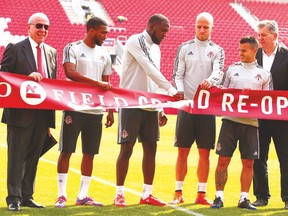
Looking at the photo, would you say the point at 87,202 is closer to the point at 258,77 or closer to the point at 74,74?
the point at 74,74

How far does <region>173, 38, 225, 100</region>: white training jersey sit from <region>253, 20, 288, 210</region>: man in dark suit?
1.70 feet

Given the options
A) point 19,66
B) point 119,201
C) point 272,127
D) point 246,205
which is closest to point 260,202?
point 246,205

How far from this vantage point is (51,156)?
12773mm

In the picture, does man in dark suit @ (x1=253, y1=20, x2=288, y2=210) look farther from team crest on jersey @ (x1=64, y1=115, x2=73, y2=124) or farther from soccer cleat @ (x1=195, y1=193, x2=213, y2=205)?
team crest on jersey @ (x1=64, y1=115, x2=73, y2=124)

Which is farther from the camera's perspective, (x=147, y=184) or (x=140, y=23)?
(x=140, y=23)

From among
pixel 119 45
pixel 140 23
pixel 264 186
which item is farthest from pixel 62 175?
pixel 140 23

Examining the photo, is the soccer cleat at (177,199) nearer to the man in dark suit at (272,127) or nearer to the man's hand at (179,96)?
the man in dark suit at (272,127)

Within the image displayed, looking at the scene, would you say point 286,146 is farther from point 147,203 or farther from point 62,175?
point 62,175

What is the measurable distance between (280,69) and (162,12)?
30.0 metres

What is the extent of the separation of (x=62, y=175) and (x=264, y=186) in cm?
229

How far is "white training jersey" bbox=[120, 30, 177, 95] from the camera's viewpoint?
298 inches

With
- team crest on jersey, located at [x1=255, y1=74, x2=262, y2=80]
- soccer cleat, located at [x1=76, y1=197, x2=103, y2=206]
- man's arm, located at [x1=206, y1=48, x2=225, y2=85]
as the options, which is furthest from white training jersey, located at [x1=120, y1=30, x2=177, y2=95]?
soccer cleat, located at [x1=76, y1=197, x2=103, y2=206]

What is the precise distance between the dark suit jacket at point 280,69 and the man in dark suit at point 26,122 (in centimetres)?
252

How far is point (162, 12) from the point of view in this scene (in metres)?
37.7
